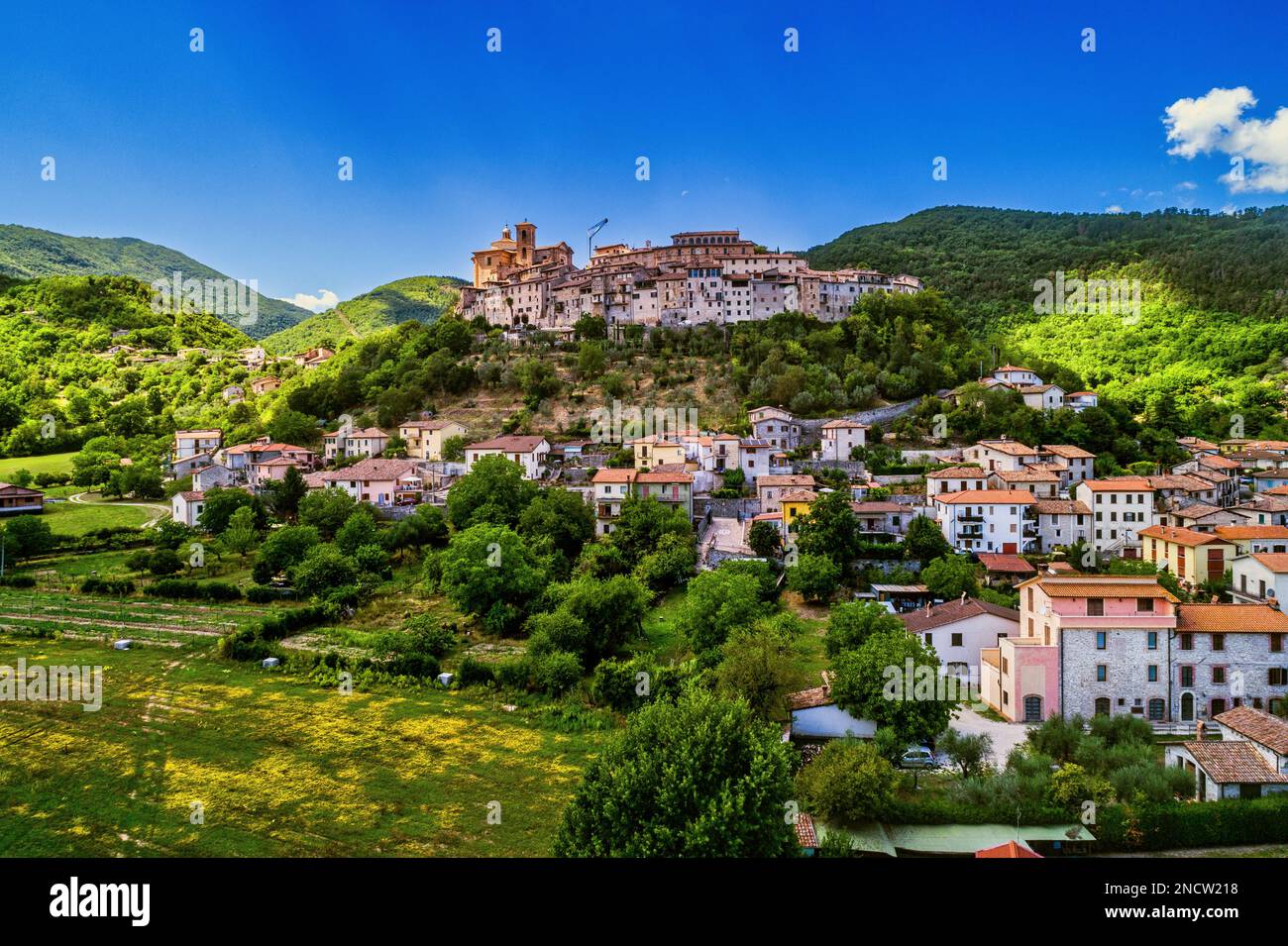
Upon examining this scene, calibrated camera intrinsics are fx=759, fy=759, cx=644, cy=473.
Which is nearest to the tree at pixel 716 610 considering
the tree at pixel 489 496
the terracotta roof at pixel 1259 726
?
the terracotta roof at pixel 1259 726

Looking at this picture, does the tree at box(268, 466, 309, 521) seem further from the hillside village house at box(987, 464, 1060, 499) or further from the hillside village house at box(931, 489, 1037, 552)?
the hillside village house at box(987, 464, 1060, 499)

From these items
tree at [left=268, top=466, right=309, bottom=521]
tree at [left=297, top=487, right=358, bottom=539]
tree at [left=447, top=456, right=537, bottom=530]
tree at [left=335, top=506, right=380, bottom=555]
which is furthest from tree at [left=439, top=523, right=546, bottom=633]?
tree at [left=268, top=466, right=309, bottom=521]

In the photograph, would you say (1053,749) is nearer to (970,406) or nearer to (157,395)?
(970,406)

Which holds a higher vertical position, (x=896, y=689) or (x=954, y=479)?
(x=954, y=479)

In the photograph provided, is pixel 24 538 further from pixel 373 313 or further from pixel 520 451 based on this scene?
pixel 373 313

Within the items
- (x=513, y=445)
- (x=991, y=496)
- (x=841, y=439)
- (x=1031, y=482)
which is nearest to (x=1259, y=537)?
(x=991, y=496)

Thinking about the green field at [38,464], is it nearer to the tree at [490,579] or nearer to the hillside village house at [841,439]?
the tree at [490,579]
